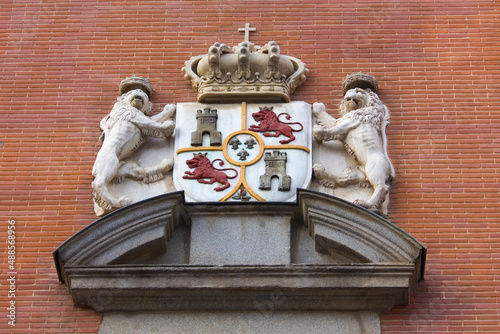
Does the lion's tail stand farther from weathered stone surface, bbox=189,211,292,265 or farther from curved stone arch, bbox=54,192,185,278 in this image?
curved stone arch, bbox=54,192,185,278

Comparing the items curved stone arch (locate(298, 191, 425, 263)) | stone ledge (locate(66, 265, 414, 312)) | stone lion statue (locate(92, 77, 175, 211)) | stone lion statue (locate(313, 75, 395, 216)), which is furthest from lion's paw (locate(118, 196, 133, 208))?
stone lion statue (locate(313, 75, 395, 216))

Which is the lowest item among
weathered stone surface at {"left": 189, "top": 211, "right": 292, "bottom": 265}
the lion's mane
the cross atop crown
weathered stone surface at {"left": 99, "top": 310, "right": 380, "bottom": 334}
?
weathered stone surface at {"left": 99, "top": 310, "right": 380, "bottom": 334}

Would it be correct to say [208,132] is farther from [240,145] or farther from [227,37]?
[227,37]

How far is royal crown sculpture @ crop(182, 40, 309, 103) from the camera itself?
1125 centimetres

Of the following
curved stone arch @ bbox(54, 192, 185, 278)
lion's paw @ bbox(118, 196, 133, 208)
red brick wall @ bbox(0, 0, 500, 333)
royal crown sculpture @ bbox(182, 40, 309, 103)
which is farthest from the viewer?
royal crown sculpture @ bbox(182, 40, 309, 103)

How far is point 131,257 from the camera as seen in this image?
408 inches

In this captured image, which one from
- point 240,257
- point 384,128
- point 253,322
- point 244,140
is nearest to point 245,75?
point 244,140

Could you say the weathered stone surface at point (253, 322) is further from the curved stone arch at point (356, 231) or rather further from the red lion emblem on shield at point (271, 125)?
the red lion emblem on shield at point (271, 125)

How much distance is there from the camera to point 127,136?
432 inches

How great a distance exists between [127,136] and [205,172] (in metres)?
0.78

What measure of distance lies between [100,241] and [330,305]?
1899 mm

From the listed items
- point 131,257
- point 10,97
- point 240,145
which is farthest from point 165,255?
point 10,97

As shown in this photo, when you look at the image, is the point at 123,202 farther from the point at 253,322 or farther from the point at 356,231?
the point at 356,231

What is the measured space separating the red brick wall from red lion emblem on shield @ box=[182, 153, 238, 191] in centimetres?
84
